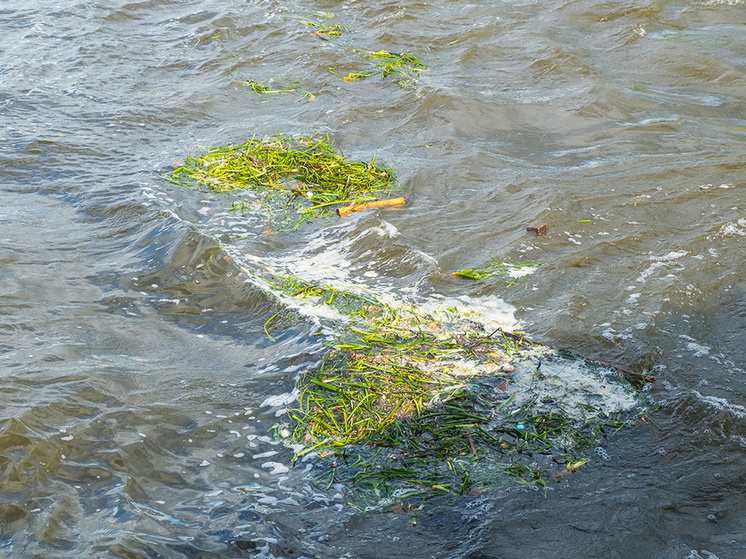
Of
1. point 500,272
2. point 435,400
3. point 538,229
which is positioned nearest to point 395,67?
point 538,229

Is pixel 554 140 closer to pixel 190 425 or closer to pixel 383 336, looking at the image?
pixel 383 336

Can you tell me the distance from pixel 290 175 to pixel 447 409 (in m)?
3.44

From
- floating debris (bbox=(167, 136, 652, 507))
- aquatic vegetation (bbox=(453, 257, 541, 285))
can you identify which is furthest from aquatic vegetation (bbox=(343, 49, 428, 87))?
floating debris (bbox=(167, 136, 652, 507))

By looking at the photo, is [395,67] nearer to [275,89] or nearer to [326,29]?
[275,89]

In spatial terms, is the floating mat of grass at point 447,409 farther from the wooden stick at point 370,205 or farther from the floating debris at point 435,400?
the wooden stick at point 370,205

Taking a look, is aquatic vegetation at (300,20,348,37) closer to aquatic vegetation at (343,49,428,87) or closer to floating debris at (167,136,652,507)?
aquatic vegetation at (343,49,428,87)

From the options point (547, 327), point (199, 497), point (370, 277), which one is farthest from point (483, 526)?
point (370, 277)

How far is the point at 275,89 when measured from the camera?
8906mm

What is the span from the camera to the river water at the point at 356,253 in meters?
3.27

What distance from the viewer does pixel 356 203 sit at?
618 centimetres

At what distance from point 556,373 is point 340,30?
782 centimetres

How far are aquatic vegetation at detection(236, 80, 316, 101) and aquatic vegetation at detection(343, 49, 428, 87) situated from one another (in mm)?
601

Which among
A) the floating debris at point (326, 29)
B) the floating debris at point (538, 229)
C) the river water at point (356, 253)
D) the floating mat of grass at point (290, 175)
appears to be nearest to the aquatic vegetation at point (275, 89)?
the river water at point (356, 253)

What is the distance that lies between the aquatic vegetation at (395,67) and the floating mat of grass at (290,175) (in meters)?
2.16
